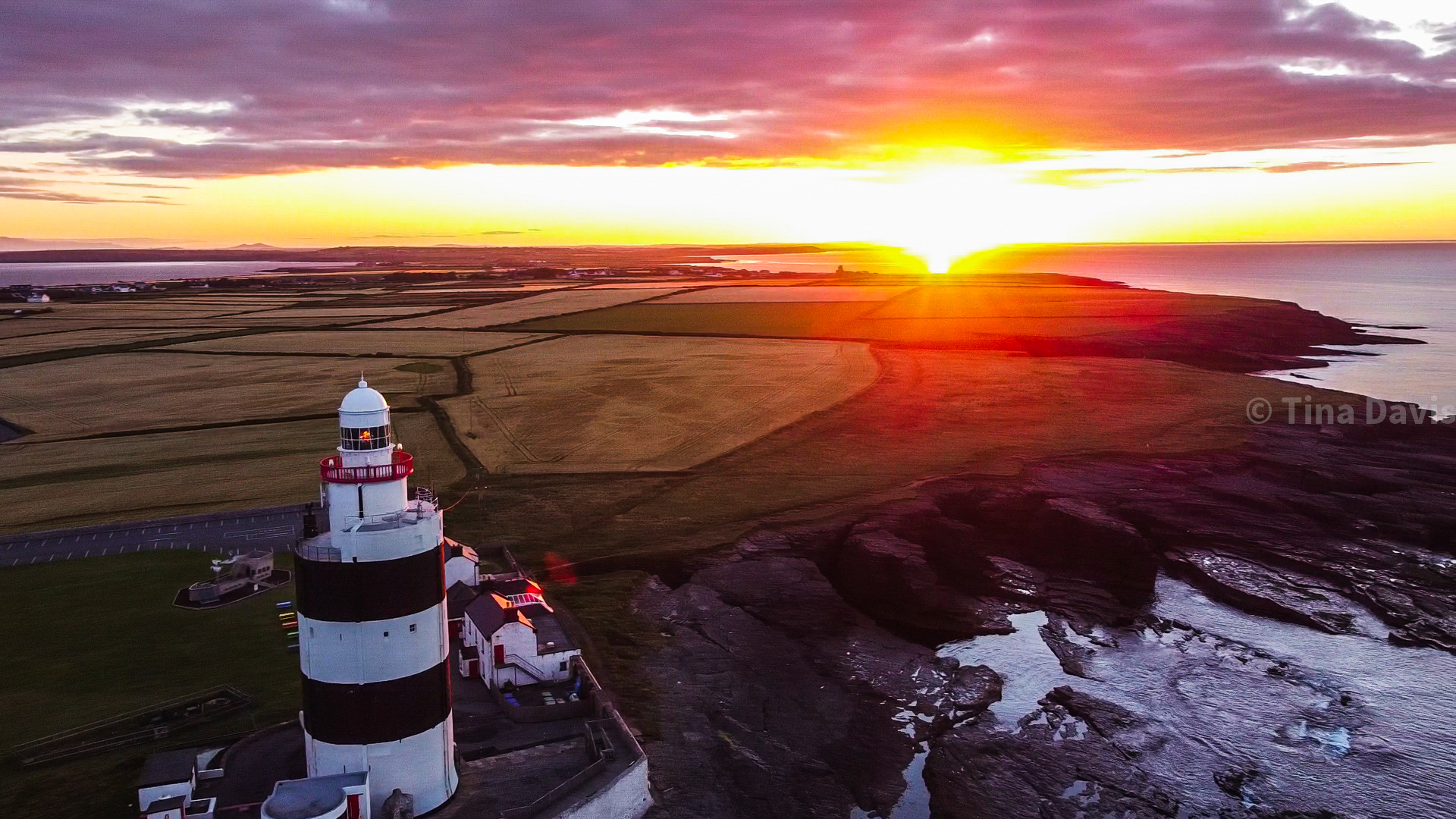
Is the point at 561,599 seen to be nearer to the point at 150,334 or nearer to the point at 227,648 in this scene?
the point at 227,648

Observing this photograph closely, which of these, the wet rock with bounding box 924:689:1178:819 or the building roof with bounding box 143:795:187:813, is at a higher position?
the building roof with bounding box 143:795:187:813

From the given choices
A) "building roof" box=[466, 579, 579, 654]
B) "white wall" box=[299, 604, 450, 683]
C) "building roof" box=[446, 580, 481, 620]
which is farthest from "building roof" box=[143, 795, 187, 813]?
"building roof" box=[446, 580, 481, 620]

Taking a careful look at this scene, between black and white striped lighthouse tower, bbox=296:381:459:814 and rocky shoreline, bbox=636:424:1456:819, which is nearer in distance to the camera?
black and white striped lighthouse tower, bbox=296:381:459:814

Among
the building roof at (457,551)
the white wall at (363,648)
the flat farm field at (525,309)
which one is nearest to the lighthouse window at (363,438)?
the white wall at (363,648)

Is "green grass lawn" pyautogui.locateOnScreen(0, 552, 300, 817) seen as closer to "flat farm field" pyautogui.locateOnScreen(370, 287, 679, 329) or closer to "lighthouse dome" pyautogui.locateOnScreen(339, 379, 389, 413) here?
"lighthouse dome" pyautogui.locateOnScreen(339, 379, 389, 413)

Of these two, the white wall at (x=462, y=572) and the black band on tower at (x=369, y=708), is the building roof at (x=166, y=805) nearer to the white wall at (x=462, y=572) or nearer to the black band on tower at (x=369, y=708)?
the black band on tower at (x=369, y=708)

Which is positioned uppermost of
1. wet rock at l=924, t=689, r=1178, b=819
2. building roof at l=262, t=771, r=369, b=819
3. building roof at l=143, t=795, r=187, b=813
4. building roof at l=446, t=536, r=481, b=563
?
building roof at l=446, t=536, r=481, b=563

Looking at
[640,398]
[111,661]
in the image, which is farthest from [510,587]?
[640,398]

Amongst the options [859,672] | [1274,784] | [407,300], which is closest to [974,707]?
[859,672]
